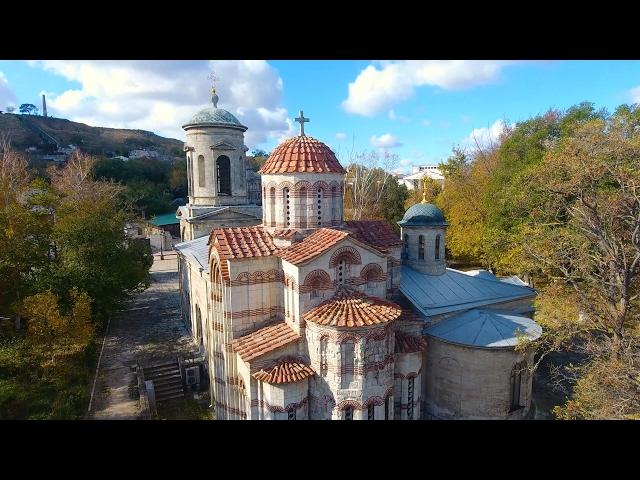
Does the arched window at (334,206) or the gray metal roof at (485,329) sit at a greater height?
the arched window at (334,206)

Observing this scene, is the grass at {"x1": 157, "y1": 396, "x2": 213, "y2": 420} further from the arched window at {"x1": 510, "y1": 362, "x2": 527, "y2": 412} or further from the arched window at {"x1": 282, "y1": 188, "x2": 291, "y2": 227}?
the arched window at {"x1": 510, "y1": 362, "x2": 527, "y2": 412}

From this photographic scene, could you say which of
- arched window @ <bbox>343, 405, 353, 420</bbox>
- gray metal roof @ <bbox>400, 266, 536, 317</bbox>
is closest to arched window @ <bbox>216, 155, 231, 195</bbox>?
gray metal roof @ <bbox>400, 266, 536, 317</bbox>

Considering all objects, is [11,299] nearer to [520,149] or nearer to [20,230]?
[20,230]

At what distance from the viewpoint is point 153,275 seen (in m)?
33.0

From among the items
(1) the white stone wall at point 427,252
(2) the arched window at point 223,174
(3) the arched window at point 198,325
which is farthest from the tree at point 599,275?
(2) the arched window at point 223,174

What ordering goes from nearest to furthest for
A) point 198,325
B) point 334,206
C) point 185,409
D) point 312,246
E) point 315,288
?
point 315,288, point 312,246, point 334,206, point 185,409, point 198,325

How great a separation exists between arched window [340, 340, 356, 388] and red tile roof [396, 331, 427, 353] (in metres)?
2.20

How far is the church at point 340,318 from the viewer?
1073 cm

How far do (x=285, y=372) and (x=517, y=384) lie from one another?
27.2 feet

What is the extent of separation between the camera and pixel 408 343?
1236 cm

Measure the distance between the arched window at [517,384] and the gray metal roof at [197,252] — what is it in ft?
38.1

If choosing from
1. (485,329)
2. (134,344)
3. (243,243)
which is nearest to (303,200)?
(243,243)

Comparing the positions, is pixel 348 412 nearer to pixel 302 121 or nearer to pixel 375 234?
pixel 375 234

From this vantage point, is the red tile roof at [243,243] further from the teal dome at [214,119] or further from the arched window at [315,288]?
the teal dome at [214,119]
